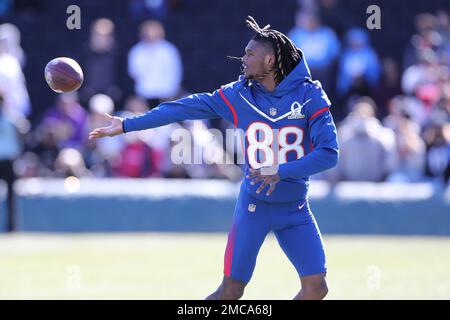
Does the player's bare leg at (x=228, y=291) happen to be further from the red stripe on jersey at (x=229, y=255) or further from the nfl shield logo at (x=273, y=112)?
the nfl shield logo at (x=273, y=112)

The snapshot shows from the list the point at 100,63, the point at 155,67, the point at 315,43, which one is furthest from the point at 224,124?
the point at 100,63

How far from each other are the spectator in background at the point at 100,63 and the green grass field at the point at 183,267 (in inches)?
109

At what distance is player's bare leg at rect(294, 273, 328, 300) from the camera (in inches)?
257

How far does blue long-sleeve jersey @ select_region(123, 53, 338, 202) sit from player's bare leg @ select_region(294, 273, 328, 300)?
0.51 meters

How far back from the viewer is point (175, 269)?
1120 cm

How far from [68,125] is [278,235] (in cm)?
923

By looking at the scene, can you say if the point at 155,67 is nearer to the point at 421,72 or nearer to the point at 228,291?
the point at 421,72

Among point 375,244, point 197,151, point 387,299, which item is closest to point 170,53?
point 197,151

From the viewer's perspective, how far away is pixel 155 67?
15805 mm

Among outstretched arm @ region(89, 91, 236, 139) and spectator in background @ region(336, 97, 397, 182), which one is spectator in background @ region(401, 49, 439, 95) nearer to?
spectator in background @ region(336, 97, 397, 182)

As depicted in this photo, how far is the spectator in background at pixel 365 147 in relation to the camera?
45.9 ft

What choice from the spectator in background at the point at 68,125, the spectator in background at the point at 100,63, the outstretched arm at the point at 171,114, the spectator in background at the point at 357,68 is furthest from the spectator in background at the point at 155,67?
the outstretched arm at the point at 171,114

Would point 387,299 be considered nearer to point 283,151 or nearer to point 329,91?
point 283,151

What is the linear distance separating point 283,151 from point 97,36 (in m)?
9.61
